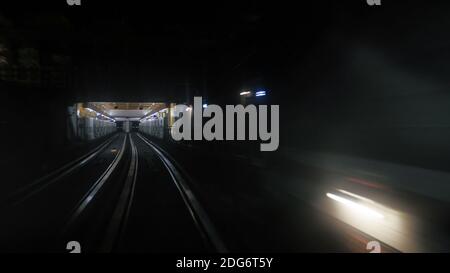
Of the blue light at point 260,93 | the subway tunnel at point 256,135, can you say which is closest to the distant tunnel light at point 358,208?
the subway tunnel at point 256,135

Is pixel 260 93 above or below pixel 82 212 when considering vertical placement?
above

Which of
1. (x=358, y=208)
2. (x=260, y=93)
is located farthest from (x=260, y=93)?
(x=358, y=208)

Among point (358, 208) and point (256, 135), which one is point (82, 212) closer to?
point (358, 208)

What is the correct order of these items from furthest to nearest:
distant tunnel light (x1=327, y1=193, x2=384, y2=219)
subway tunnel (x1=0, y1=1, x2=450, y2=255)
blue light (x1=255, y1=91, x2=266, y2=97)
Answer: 1. blue light (x1=255, y1=91, x2=266, y2=97)
2. subway tunnel (x1=0, y1=1, x2=450, y2=255)
3. distant tunnel light (x1=327, y1=193, x2=384, y2=219)

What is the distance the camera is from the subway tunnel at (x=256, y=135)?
21.8 feet

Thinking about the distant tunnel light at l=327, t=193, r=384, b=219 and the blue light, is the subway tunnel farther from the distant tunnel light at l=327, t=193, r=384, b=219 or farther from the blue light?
the blue light

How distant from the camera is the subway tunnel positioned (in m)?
6.64

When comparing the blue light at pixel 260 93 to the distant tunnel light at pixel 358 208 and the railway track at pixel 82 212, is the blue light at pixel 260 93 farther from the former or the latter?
the distant tunnel light at pixel 358 208

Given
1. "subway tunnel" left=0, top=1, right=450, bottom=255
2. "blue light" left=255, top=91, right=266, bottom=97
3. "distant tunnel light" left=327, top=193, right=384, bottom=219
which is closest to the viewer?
"distant tunnel light" left=327, top=193, right=384, bottom=219

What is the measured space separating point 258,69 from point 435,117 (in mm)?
8991

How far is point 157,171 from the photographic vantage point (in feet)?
57.9

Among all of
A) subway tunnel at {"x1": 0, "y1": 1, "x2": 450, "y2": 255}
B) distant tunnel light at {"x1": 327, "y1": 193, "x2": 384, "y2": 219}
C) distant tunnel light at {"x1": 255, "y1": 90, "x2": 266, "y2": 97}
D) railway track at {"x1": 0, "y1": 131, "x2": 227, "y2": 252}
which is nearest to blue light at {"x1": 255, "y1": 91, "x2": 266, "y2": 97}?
distant tunnel light at {"x1": 255, "y1": 90, "x2": 266, "y2": 97}

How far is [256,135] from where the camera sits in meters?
15.6
